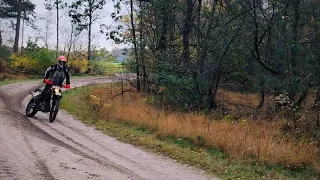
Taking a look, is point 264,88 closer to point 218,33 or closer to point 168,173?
point 218,33

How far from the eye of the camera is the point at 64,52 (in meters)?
42.0

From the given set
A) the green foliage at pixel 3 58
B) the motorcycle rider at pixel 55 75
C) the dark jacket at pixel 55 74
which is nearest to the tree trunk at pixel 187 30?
the motorcycle rider at pixel 55 75

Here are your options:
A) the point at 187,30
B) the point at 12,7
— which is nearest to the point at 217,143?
the point at 187,30

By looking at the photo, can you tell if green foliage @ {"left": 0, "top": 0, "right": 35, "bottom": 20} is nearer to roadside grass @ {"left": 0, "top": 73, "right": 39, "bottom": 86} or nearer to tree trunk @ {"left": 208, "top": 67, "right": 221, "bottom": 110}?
roadside grass @ {"left": 0, "top": 73, "right": 39, "bottom": 86}

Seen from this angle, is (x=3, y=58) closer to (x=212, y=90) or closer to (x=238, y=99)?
(x=238, y=99)

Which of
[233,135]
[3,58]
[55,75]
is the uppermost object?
[3,58]

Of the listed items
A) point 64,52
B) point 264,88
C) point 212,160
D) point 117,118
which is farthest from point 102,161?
point 64,52

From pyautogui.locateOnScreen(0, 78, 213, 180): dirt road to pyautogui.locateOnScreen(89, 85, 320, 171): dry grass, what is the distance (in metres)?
1.83

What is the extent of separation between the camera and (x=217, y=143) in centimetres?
930

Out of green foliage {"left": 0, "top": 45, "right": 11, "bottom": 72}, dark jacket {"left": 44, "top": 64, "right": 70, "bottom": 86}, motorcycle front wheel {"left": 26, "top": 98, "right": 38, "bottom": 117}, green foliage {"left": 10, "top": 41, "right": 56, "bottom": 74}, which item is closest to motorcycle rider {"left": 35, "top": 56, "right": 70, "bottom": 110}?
dark jacket {"left": 44, "top": 64, "right": 70, "bottom": 86}

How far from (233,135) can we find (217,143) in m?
0.77

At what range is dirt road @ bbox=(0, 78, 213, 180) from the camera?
6.23 metres

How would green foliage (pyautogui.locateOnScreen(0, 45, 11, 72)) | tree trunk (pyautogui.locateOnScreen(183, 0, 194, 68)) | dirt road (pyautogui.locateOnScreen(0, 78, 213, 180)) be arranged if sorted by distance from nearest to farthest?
dirt road (pyautogui.locateOnScreen(0, 78, 213, 180)), tree trunk (pyautogui.locateOnScreen(183, 0, 194, 68)), green foliage (pyautogui.locateOnScreen(0, 45, 11, 72))

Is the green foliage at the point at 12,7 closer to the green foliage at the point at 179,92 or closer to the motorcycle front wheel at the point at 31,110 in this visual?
the green foliage at the point at 179,92
